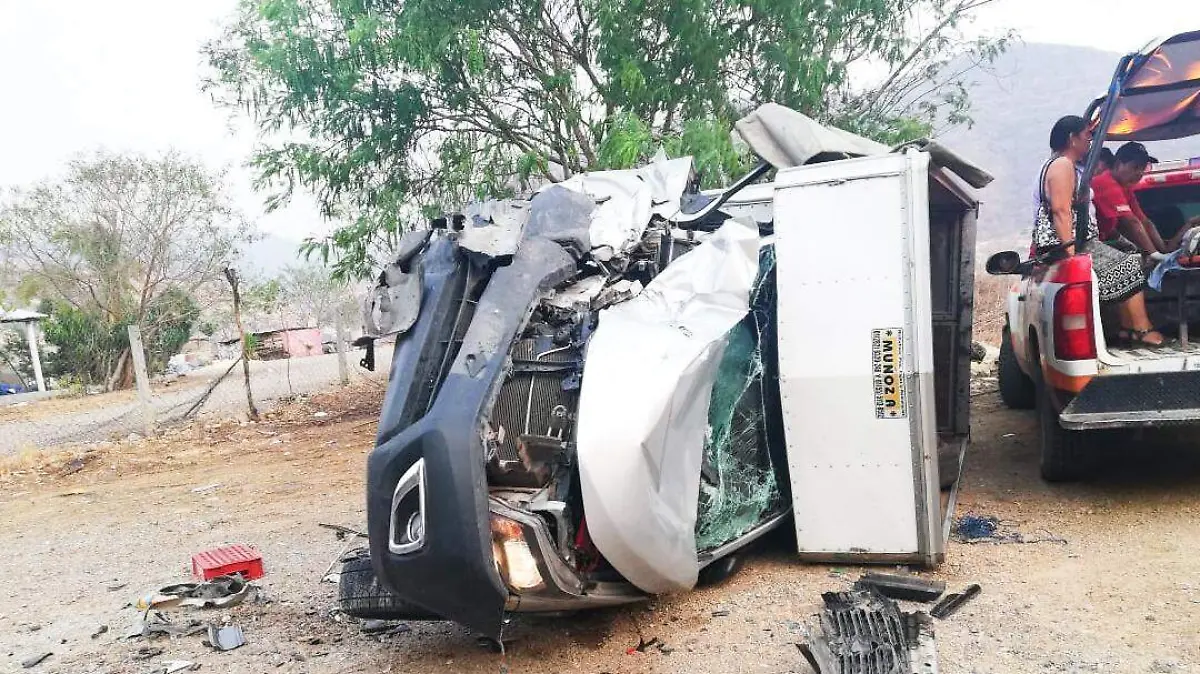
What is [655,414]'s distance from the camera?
2.97 meters

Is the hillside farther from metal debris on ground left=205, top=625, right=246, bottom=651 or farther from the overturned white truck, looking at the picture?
metal debris on ground left=205, top=625, right=246, bottom=651

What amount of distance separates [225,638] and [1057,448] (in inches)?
184

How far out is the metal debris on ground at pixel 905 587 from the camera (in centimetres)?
342

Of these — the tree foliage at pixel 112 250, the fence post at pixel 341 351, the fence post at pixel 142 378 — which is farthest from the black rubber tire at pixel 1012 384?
the tree foliage at pixel 112 250

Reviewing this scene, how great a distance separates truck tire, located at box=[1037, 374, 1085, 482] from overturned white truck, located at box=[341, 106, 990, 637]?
3.17 feet

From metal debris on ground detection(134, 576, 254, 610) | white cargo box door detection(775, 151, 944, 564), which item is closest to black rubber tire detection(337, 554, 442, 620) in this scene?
metal debris on ground detection(134, 576, 254, 610)

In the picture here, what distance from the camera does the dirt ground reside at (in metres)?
3.06

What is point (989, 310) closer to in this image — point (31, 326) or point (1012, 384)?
point (1012, 384)

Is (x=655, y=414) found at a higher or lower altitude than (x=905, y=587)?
higher

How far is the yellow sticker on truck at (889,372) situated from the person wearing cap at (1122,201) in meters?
2.86

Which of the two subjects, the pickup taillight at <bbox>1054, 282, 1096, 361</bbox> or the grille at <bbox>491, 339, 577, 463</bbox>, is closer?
the grille at <bbox>491, 339, 577, 463</bbox>

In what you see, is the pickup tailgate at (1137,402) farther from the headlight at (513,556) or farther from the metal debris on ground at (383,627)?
the metal debris on ground at (383,627)

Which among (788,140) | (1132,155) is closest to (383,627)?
(788,140)

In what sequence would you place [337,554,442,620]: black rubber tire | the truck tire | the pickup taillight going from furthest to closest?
1. the truck tire
2. the pickup taillight
3. [337,554,442,620]: black rubber tire
